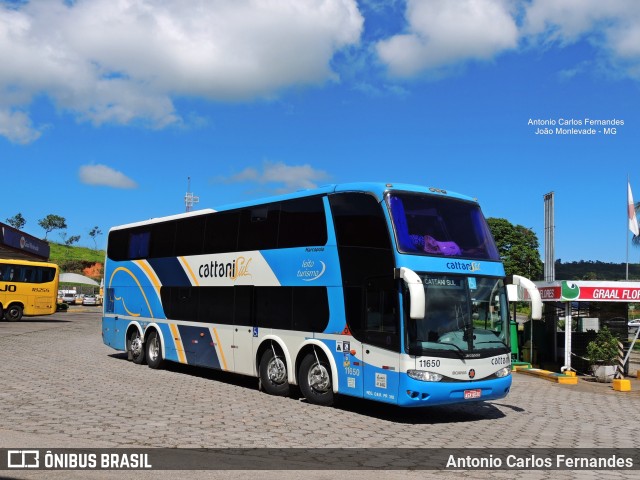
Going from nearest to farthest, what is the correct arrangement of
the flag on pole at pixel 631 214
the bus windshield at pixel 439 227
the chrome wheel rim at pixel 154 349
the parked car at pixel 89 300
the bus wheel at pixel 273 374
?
the bus windshield at pixel 439 227
the bus wheel at pixel 273 374
the chrome wheel rim at pixel 154 349
the flag on pole at pixel 631 214
the parked car at pixel 89 300

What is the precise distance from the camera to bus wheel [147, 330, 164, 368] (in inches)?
682

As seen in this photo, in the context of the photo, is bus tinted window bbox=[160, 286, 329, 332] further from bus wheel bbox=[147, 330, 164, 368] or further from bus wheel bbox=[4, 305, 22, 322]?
bus wheel bbox=[4, 305, 22, 322]

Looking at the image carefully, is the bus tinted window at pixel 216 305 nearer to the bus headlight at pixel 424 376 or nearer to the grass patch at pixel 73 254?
the bus headlight at pixel 424 376

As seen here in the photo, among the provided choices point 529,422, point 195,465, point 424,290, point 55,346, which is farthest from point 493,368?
point 55,346

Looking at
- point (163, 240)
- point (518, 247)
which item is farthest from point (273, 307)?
point (518, 247)

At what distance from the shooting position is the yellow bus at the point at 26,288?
126ft

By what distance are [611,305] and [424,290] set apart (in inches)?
514

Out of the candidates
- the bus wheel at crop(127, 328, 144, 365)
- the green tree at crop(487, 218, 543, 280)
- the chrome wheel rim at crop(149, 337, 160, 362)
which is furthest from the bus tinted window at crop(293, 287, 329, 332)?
the green tree at crop(487, 218, 543, 280)

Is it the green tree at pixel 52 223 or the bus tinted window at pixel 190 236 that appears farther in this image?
the green tree at pixel 52 223

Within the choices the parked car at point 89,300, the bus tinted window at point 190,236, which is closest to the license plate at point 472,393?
the bus tinted window at point 190,236

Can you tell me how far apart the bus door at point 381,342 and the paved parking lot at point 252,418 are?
559 millimetres

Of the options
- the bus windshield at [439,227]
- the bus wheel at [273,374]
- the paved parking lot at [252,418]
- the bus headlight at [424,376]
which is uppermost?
the bus windshield at [439,227]

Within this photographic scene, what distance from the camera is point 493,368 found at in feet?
36.8

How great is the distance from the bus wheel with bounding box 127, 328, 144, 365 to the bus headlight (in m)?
9.90
